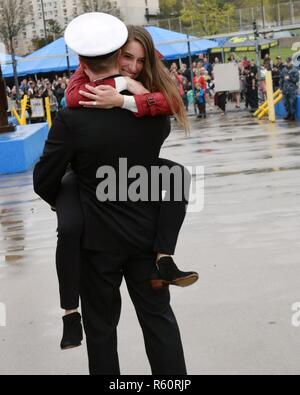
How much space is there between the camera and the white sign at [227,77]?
2884 cm

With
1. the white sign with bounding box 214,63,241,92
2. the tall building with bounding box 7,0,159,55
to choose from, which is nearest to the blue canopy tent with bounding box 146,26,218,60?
the white sign with bounding box 214,63,241,92

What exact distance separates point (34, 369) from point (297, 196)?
5.92 metres

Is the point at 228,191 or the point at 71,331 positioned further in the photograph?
the point at 228,191

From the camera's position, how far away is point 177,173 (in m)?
3.85

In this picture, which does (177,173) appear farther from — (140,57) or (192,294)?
(192,294)

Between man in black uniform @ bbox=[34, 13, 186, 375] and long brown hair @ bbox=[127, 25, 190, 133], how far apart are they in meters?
0.08

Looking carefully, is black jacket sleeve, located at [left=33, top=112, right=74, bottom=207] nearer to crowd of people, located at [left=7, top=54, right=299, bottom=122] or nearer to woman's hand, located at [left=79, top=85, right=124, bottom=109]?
A: woman's hand, located at [left=79, top=85, right=124, bottom=109]

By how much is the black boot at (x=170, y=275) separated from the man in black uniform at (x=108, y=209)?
10cm

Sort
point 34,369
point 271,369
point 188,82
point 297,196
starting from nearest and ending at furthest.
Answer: point 271,369 → point 34,369 → point 297,196 → point 188,82

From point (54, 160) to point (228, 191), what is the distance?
305 inches

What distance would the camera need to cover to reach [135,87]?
3775 mm

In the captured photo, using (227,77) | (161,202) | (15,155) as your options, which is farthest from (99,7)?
(161,202)

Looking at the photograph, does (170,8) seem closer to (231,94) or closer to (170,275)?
(231,94)

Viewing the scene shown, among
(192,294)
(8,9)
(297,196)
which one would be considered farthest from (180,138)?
(8,9)
